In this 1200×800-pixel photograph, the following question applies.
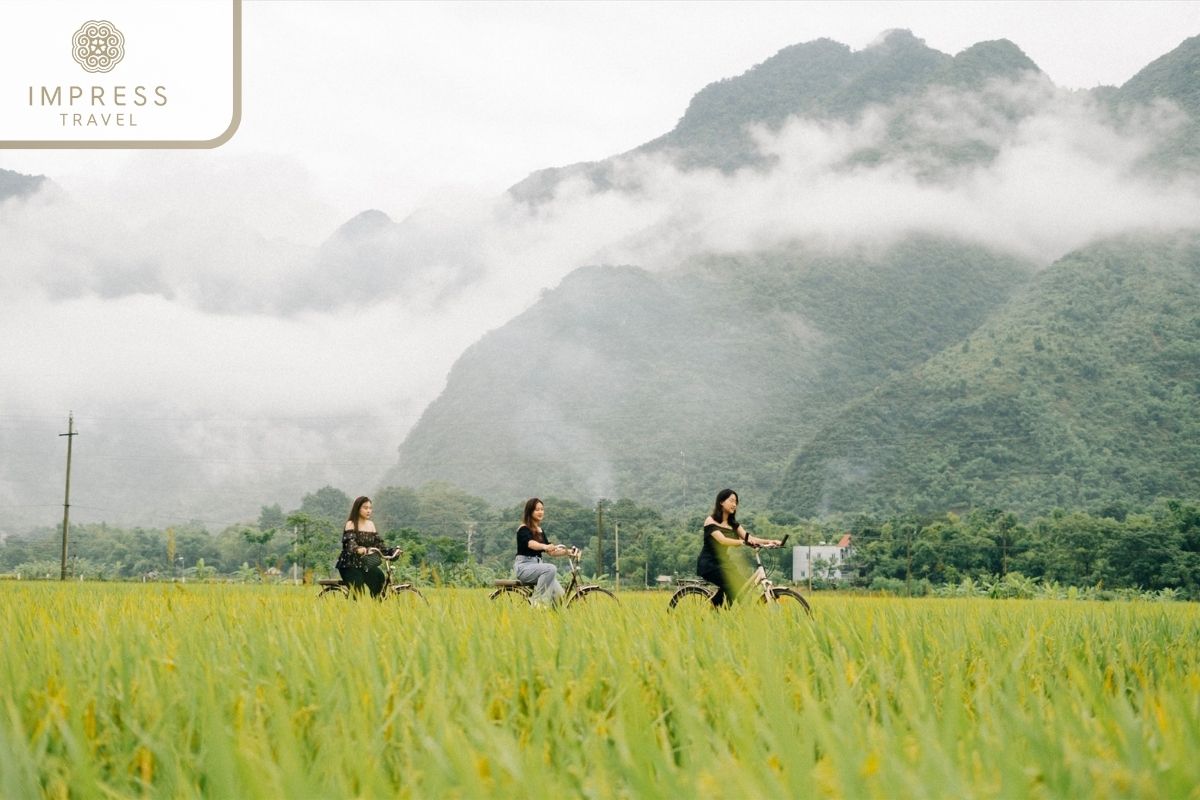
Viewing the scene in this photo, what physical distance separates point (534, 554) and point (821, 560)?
75.7 m

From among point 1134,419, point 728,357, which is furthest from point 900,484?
point 728,357

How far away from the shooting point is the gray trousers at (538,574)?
10.6m

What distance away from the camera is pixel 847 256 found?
197 metres

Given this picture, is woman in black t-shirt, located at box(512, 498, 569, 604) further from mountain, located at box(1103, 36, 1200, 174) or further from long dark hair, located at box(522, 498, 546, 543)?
mountain, located at box(1103, 36, 1200, 174)

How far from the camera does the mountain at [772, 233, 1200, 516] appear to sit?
102 metres

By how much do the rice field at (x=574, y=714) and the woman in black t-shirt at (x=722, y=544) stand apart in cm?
365

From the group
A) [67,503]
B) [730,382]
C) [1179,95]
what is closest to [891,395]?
[730,382]

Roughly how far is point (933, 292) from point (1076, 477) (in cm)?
8176

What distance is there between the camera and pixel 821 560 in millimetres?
83750

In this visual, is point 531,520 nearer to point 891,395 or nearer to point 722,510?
point 722,510

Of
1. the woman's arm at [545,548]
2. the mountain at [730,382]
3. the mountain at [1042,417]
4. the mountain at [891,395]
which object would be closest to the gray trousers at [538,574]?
the woman's arm at [545,548]

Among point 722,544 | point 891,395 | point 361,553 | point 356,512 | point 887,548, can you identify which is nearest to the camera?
point 722,544

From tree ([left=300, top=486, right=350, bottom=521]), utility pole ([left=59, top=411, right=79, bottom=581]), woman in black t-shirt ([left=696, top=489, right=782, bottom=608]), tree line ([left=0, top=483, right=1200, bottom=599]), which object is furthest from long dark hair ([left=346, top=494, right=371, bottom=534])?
tree ([left=300, top=486, right=350, bottom=521])

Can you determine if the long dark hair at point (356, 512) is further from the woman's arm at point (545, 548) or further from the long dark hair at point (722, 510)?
the long dark hair at point (722, 510)
